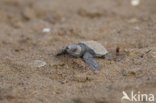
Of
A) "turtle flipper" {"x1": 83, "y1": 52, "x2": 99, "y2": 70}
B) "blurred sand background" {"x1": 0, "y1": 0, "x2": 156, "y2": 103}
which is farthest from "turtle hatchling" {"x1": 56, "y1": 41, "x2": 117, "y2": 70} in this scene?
"blurred sand background" {"x1": 0, "y1": 0, "x2": 156, "y2": 103}

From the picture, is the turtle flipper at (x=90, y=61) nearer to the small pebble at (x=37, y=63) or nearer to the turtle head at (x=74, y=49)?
the turtle head at (x=74, y=49)

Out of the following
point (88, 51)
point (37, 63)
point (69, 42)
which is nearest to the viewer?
point (37, 63)

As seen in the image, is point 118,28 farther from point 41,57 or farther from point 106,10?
point 41,57

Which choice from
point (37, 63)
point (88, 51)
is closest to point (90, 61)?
point (88, 51)

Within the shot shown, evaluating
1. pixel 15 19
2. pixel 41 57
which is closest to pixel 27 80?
pixel 41 57

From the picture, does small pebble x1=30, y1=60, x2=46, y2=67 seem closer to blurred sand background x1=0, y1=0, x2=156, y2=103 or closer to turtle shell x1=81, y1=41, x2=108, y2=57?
blurred sand background x1=0, y1=0, x2=156, y2=103

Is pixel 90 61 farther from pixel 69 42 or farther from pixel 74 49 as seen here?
pixel 69 42
